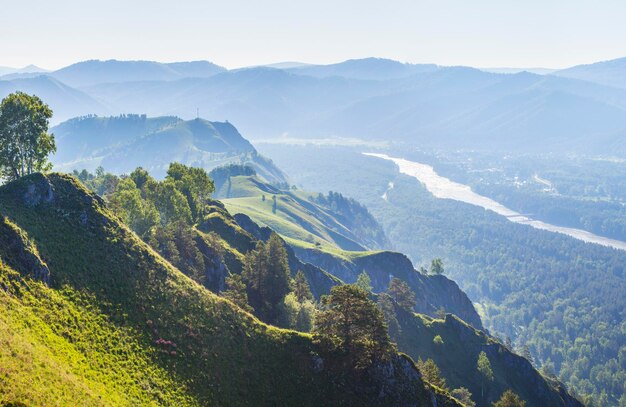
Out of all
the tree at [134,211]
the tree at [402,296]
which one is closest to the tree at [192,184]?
the tree at [134,211]

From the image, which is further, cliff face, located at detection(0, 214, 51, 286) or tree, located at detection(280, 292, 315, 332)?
tree, located at detection(280, 292, 315, 332)

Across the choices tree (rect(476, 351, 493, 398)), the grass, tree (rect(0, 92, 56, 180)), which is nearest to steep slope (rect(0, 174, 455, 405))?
tree (rect(0, 92, 56, 180))

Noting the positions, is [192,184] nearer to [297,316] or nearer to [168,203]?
[168,203]

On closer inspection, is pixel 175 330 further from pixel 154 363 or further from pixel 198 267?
pixel 198 267

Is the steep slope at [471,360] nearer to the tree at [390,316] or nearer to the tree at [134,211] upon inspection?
the tree at [390,316]

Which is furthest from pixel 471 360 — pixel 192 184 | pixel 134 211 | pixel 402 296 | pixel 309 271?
pixel 134 211

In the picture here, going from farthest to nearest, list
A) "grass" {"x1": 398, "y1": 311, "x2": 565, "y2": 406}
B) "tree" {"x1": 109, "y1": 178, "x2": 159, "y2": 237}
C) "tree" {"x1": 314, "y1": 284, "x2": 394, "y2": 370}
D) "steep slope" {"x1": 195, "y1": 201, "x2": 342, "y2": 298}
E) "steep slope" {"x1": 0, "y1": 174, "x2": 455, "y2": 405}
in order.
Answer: "grass" {"x1": 398, "y1": 311, "x2": 565, "y2": 406} → "steep slope" {"x1": 195, "y1": 201, "x2": 342, "y2": 298} → "tree" {"x1": 109, "y1": 178, "x2": 159, "y2": 237} → "tree" {"x1": 314, "y1": 284, "x2": 394, "y2": 370} → "steep slope" {"x1": 0, "y1": 174, "x2": 455, "y2": 405}

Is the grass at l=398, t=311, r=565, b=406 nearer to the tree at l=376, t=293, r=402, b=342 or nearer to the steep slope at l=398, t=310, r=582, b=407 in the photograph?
the steep slope at l=398, t=310, r=582, b=407
